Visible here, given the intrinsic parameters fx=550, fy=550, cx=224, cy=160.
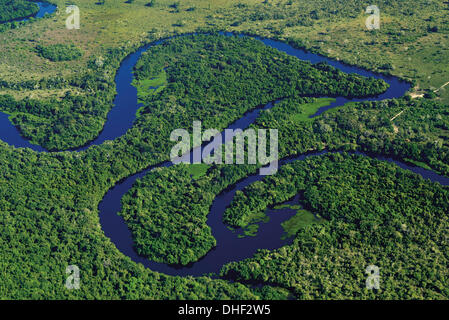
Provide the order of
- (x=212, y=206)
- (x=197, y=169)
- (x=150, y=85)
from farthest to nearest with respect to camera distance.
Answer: (x=150, y=85), (x=197, y=169), (x=212, y=206)

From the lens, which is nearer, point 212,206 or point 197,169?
point 212,206

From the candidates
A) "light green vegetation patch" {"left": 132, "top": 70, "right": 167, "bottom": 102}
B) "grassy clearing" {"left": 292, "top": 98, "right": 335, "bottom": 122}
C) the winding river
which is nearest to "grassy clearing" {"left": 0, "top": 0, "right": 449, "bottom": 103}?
the winding river

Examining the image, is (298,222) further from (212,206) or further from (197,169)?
(197,169)

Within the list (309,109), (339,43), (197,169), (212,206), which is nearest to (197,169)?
(197,169)

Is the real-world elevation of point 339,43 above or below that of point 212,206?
above

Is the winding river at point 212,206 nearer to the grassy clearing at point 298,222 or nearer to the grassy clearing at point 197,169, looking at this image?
the grassy clearing at point 298,222

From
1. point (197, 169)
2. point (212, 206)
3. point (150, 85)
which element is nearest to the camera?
point (212, 206)

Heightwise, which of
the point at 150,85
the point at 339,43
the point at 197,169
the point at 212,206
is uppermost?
the point at 339,43

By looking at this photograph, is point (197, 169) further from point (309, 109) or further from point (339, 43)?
point (339, 43)

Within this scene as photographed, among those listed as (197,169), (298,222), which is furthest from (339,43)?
(298,222)

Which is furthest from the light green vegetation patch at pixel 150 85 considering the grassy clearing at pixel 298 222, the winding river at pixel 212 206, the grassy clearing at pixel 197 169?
the grassy clearing at pixel 298 222
